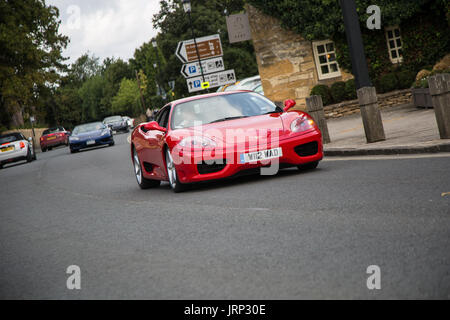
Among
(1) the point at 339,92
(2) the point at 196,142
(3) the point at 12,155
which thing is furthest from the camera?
(3) the point at 12,155

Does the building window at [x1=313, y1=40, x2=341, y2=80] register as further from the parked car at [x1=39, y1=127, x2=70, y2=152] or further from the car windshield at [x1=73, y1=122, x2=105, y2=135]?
→ the parked car at [x1=39, y1=127, x2=70, y2=152]

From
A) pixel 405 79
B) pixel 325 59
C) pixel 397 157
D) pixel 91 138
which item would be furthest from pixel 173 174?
pixel 91 138

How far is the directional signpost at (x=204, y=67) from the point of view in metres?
25.8

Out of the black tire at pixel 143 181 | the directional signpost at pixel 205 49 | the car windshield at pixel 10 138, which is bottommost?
the black tire at pixel 143 181

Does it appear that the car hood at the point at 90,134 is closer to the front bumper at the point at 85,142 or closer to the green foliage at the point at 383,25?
Answer: the front bumper at the point at 85,142

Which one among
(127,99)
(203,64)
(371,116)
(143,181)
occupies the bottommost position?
(143,181)

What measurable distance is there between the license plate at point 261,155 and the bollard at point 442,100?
7.97ft

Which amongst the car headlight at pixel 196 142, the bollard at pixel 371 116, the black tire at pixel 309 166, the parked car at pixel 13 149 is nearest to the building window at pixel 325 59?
the parked car at pixel 13 149

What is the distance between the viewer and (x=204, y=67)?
25.8 metres

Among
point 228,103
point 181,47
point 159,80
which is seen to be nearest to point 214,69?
point 181,47

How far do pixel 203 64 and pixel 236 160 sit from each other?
17.6 m

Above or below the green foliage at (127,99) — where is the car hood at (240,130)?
below

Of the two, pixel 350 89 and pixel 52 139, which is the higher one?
pixel 52 139

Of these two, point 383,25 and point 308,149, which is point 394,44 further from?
point 308,149
